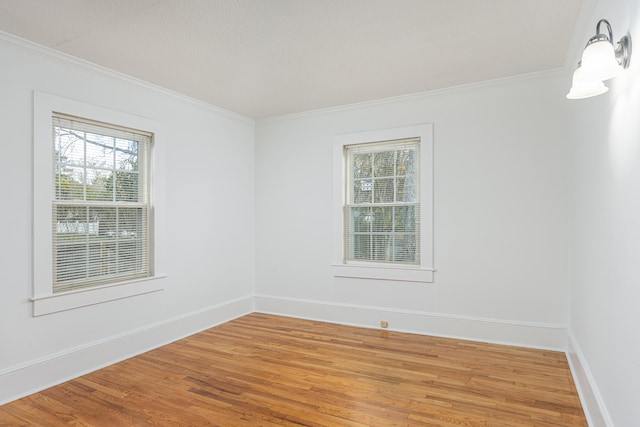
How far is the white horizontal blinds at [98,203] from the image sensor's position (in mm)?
3191

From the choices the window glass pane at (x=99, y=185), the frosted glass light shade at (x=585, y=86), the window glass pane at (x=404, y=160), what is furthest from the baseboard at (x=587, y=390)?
the window glass pane at (x=99, y=185)

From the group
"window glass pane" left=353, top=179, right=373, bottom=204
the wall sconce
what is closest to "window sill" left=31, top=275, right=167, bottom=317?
"window glass pane" left=353, top=179, right=373, bottom=204

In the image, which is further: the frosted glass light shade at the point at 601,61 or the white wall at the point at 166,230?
the white wall at the point at 166,230

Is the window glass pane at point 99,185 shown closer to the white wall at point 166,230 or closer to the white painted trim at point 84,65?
the white wall at point 166,230

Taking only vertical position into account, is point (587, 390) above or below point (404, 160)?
below

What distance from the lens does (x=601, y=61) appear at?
170 centimetres

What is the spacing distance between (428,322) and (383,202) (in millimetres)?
1446

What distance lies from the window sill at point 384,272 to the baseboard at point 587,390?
1438 mm

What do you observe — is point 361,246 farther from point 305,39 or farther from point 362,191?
point 305,39

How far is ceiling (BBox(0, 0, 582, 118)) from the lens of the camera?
2494 mm

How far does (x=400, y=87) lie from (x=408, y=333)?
269 centimetres

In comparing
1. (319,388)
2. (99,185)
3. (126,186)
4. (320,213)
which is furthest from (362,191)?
(99,185)

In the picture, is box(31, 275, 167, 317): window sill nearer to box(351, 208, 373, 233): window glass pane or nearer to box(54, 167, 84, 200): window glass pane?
box(54, 167, 84, 200): window glass pane

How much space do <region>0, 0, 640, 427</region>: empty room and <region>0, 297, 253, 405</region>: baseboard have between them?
0.02 m
